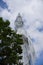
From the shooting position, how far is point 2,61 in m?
26.6

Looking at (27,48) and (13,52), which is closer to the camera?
(13,52)

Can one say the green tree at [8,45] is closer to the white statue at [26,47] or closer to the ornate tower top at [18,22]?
the white statue at [26,47]

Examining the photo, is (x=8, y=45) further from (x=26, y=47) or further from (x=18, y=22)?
(x=18, y=22)

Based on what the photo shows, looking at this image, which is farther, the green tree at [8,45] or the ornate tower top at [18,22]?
the ornate tower top at [18,22]

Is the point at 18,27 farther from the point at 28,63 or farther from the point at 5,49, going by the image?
the point at 5,49

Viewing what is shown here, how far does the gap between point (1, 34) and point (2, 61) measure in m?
2.87

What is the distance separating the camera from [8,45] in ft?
88.5

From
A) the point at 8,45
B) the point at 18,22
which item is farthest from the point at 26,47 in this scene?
the point at 8,45

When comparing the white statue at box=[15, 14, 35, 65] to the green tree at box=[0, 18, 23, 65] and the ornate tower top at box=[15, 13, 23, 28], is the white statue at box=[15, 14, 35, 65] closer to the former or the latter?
the ornate tower top at box=[15, 13, 23, 28]

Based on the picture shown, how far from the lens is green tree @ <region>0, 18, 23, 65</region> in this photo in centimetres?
2672

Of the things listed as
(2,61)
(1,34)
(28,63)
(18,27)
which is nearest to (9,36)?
(1,34)

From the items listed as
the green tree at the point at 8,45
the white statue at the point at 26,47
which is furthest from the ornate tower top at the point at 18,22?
the green tree at the point at 8,45

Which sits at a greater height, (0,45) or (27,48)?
(27,48)

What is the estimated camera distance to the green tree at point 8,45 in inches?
1052
